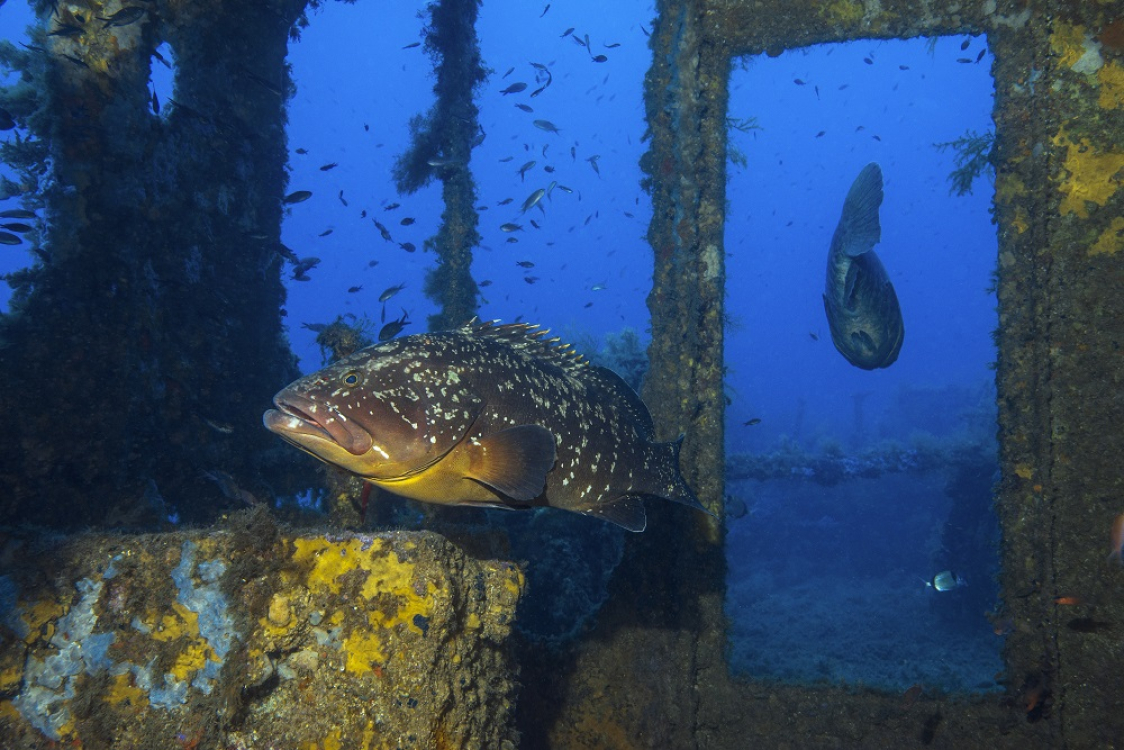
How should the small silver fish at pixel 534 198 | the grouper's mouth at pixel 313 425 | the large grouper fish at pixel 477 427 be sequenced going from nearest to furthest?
the grouper's mouth at pixel 313 425 < the large grouper fish at pixel 477 427 < the small silver fish at pixel 534 198

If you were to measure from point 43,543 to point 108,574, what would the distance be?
38 cm

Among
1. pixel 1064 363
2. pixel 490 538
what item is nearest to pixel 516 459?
pixel 490 538

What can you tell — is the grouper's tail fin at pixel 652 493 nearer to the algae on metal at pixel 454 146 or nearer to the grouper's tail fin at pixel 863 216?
the grouper's tail fin at pixel 863 216

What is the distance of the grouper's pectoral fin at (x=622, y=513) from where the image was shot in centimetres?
335

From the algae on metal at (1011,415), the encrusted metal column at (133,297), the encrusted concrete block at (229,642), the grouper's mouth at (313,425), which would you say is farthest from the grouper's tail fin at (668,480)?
the encrusted metal column at (133,297)

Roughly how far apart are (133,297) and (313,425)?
14.1 feet

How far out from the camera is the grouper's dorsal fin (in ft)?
11.9

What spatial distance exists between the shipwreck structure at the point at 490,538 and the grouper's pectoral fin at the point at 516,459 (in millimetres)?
477

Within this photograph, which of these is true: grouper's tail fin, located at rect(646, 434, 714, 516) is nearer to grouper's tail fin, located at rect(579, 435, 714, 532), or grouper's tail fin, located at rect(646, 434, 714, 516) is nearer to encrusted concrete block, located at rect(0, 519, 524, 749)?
grouper's tail fin, located at rect(579, 435, 714, 532)

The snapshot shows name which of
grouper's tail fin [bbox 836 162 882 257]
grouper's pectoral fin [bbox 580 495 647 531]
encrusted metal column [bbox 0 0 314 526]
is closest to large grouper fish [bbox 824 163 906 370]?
grouper's tail fin [bbox 836 162 882 257]

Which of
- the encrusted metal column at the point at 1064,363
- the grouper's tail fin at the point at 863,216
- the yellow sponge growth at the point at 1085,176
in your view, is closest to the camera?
the encrusted metal column at the point at 1064,363

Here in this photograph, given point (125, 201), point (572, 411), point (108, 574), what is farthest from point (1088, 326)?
Result: point (125, 201)

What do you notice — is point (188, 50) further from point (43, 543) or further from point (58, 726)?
point (58, 726)

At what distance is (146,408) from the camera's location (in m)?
5.33
